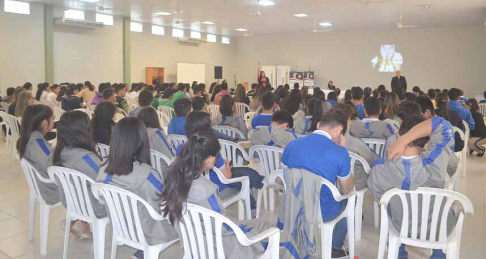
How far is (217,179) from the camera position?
3.13 metres

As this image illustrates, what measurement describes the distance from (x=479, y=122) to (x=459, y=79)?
10199mm

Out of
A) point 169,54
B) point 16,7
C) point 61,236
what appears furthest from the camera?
point 169,54

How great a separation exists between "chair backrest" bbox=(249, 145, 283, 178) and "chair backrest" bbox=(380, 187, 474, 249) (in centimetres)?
128

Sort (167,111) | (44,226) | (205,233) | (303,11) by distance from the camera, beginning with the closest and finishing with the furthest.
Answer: (205,233) → (44,226) → (167,111) → (303,11)

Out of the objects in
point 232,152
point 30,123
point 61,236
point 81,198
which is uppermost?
point 30,123

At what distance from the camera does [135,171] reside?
241cm

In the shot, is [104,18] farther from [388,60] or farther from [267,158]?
[267,158]

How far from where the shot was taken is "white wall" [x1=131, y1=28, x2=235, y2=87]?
15648mm

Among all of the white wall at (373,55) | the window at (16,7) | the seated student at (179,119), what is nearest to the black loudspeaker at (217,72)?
the white wall at (373,55)

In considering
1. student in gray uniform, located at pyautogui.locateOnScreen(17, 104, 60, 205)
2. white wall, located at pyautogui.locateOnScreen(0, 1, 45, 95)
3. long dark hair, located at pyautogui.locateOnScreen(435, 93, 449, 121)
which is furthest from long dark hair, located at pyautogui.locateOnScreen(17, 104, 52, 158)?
white wall, located at pyautogui.locateOnScreen(0, 1, 45, 95)

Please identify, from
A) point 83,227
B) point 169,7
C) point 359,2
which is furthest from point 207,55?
point 83,227

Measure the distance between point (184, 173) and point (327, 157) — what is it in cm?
95

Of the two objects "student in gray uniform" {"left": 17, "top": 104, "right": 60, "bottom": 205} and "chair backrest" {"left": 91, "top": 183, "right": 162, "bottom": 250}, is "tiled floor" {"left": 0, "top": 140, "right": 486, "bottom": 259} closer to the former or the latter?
"student in gray uniform" {"left": 17, "top": 104, "right": 60, "bottom": 205}

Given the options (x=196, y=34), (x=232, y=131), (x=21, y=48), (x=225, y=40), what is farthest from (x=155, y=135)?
(x=225, y=40)
